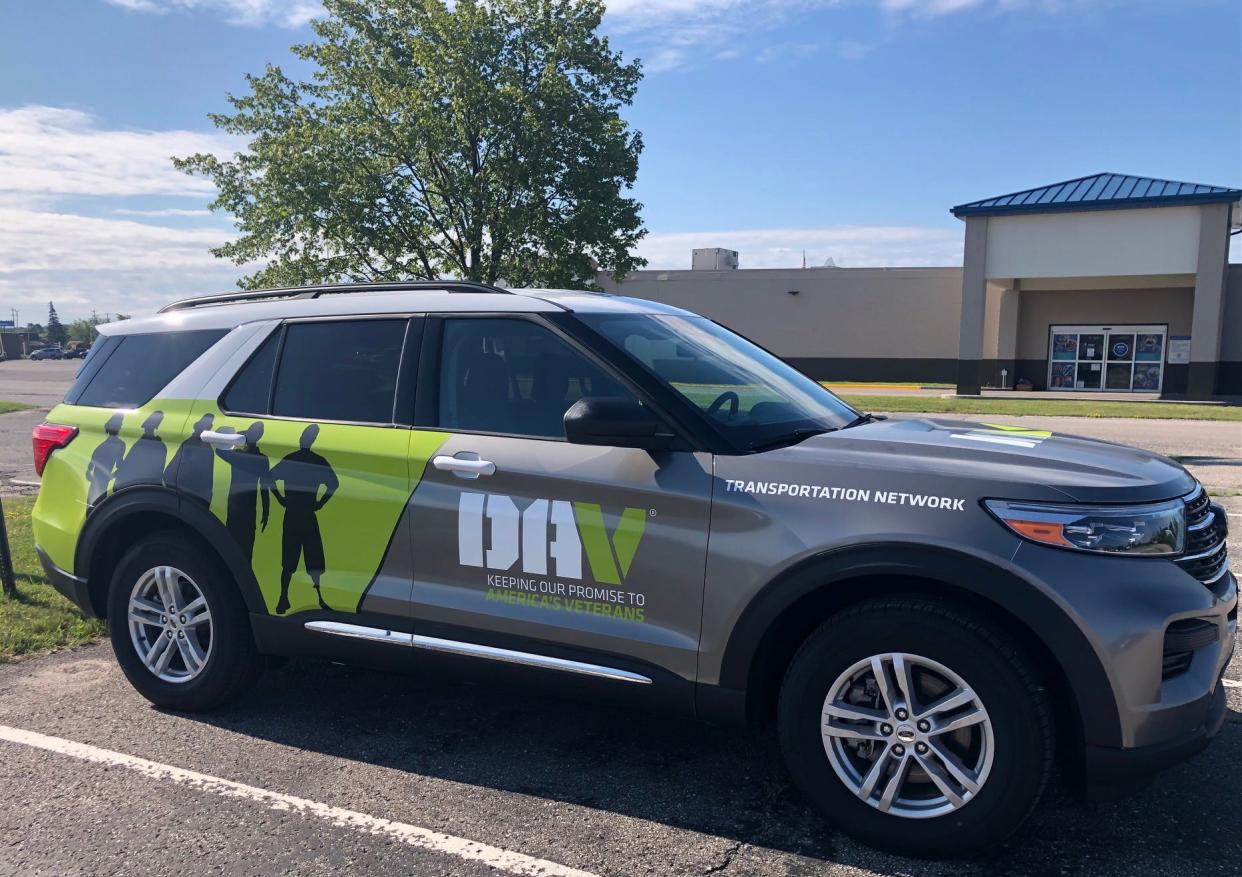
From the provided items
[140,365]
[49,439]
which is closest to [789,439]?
[140,365]

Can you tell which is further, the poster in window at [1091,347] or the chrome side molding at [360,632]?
the poster in window at [1091,347]

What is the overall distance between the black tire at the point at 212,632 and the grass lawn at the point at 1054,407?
17250mm

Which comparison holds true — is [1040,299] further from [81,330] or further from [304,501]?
[81,330]

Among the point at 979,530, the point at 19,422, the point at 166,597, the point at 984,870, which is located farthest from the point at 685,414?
the point at 19,422

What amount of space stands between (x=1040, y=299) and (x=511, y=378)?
104 feet

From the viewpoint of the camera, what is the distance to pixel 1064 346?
31.6 meters

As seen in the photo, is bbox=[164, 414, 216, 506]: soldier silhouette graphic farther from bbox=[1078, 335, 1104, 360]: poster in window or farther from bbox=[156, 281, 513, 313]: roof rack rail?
bbox=[1078, 335, 1104, 360]: poster in window

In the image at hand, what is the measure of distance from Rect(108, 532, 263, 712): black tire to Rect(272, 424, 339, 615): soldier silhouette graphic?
39 cm

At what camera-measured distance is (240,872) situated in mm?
2973

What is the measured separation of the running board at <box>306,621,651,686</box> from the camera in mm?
3314

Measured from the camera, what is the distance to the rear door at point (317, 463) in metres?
3.73

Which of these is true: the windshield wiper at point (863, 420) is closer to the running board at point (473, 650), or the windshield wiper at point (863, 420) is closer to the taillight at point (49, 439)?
the running board at point (473, 650)

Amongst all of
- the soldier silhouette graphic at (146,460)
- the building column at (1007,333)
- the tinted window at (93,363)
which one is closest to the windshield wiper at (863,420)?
the soldier silhouette graphic at (146,460)

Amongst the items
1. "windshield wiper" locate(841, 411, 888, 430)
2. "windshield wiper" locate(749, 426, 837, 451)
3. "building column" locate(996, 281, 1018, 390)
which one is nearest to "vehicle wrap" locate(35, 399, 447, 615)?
"windshield wiper" locate(749, 426, 837, 451)
